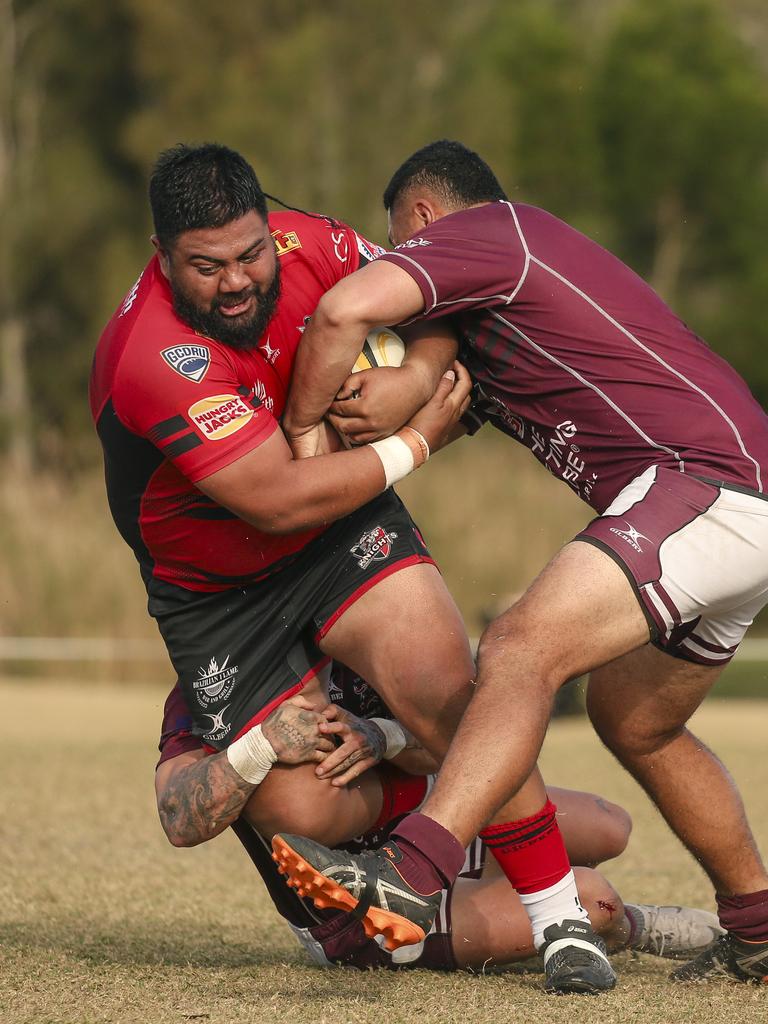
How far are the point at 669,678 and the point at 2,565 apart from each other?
41.5 feet

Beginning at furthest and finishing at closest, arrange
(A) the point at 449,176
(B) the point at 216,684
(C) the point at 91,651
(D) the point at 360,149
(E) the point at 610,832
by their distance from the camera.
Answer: (D) the point at 360,149 → (C) the point at 91,651 → (E) the point at 610,832 → (A) the point at 449,176 → (B) the point at 216,684

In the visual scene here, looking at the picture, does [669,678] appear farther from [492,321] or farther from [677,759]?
[492,321]

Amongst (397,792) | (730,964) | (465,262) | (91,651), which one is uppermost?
(465,262)

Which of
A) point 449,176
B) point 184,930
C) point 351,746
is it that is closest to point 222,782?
point 351,746

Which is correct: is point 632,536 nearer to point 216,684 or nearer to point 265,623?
point 265,623

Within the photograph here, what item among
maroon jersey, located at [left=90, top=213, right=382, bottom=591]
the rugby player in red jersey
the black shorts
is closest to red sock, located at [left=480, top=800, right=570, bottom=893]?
the rugby player in red jersey

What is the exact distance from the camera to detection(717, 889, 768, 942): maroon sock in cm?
457

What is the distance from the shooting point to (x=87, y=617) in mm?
16016

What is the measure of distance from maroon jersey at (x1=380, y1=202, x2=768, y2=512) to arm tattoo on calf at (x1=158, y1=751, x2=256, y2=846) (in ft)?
4.46

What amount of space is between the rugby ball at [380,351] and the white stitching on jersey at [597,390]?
349 millimetres

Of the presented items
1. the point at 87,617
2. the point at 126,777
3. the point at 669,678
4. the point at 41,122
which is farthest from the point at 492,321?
the point at 41,122

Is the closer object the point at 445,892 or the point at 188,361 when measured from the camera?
the point at 188,361

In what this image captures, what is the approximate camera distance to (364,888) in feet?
12.1

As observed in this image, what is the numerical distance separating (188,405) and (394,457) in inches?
24.9
